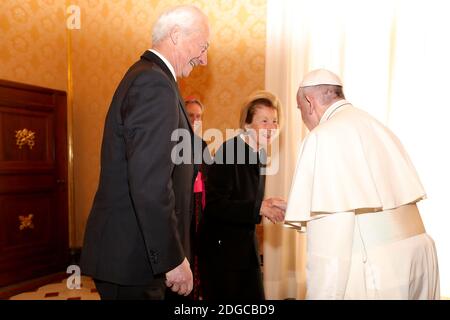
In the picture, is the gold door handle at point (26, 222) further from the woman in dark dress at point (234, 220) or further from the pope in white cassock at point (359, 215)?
the pope in white cassock at point (359, 215)

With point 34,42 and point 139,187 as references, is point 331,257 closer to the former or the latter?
point 139,187

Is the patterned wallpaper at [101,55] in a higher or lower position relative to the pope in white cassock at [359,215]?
higher

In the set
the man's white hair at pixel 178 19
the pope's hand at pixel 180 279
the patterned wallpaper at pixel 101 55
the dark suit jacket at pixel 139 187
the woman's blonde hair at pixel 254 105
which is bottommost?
the pope's hand at pixel 180 279

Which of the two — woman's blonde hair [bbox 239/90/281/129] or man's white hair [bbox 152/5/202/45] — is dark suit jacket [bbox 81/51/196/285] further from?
woman's blonde hair [bbox 239/90/281/129]

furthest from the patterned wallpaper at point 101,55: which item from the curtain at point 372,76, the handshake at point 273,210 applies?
the handshake at point 273,210

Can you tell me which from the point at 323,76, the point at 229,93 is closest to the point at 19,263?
the point at 229,93

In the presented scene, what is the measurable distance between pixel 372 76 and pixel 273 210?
206 cm

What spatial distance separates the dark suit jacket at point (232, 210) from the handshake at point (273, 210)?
41 mm

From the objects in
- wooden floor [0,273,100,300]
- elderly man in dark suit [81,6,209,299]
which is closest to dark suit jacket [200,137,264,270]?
elderly man in dark suit [81,6,209,299]

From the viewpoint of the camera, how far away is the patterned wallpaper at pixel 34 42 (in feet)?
14.8

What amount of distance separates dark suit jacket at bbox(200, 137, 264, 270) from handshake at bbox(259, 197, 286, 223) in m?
0.04

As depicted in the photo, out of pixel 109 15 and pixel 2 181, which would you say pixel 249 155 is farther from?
Result: pixel 109 15

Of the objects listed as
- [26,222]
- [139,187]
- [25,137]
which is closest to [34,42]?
[25,137]

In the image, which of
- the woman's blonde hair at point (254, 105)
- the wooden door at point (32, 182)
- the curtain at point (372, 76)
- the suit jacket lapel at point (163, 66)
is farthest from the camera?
the wooden door at point (32, 182)
